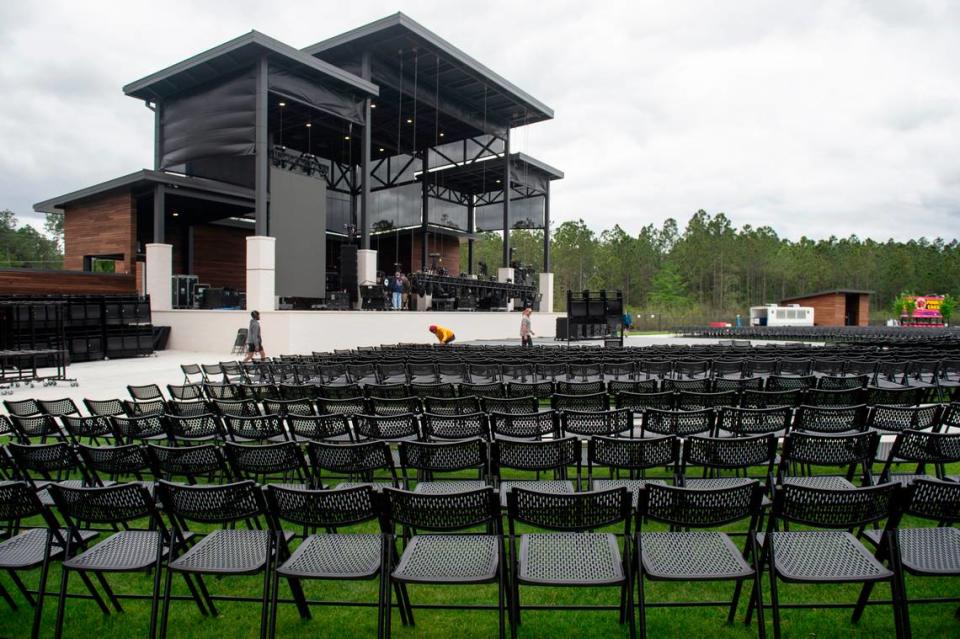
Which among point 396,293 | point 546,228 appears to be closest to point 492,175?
point 546,228

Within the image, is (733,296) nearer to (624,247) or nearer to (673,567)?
(624,247)

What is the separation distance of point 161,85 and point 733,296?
204ft

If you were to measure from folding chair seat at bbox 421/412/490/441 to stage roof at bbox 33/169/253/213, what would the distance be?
21943 millimetres

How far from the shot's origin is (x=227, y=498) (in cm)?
305

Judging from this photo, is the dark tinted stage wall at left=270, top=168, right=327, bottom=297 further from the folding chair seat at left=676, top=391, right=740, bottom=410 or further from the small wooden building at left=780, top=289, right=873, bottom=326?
the small wooden building at left=780, top=289, right=873, bottom=326

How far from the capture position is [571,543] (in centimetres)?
304

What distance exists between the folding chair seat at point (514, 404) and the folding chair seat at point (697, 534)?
248 centimetres

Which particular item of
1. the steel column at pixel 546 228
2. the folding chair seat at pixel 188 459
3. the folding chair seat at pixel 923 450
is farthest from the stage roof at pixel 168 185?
the folding chair seat at pixel 923 450

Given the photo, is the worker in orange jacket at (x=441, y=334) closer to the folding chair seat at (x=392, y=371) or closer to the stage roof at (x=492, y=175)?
the folding chair seat at (x=392, y=371)

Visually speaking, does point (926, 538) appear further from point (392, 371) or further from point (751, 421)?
point (392, 371)

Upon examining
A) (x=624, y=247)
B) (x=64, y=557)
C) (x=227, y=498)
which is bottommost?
(x=64, y=557)

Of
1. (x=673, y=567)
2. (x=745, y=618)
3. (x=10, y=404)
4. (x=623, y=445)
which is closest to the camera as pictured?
(x=673, y=567)

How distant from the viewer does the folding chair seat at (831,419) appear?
16.3 feet

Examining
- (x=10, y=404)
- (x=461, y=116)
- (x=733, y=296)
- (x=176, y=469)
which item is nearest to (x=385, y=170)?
(x=461, y=116)
